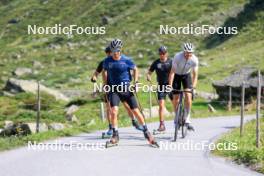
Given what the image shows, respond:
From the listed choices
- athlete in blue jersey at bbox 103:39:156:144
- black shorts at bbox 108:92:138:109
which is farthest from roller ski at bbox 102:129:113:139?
black shorts at bbox 108:92:138:109

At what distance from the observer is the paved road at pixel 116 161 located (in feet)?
36.7

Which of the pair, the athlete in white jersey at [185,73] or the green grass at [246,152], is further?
the athlete in white jersey at [185,73]

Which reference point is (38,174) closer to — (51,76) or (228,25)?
(51,76)

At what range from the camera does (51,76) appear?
78.3 meters

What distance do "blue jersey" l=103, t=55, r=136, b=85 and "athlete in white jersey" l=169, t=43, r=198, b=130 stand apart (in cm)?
183

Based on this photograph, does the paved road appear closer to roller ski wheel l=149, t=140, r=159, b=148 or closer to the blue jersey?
roller ski wheel l=149, t=140, r=159, b=148

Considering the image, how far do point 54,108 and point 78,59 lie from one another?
57203 mm

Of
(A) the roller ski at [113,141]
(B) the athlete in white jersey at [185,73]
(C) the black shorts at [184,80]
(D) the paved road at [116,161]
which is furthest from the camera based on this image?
(C) the black shorts at [184,80]

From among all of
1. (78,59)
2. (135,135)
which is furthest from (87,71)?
(135,135)

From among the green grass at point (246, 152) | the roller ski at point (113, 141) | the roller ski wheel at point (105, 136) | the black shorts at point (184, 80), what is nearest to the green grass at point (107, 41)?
the roller ski wheel at point (105, 136)

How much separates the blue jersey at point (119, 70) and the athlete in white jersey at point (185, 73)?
5.99ft

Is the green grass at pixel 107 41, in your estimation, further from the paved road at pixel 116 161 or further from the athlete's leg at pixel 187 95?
the paved road at pixel 116 161

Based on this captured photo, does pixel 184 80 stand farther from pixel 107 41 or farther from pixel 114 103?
pixel 107 41

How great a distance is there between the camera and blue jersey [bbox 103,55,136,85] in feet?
46.7
